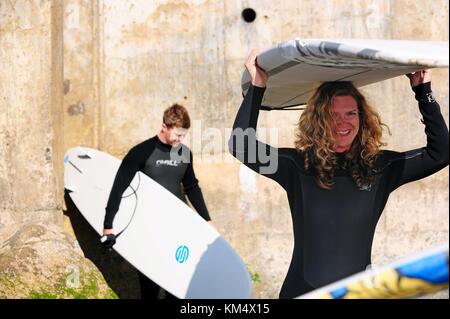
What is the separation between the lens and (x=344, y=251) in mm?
3471

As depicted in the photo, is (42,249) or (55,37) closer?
(42,249)

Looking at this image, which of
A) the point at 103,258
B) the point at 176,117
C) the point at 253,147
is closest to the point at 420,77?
the point at 253,147

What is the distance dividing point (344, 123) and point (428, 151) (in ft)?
1.16

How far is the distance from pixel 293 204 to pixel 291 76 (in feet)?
1.90

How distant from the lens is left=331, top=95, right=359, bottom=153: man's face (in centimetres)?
354

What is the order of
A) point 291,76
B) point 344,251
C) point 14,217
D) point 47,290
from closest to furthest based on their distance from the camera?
point 344,251 < point 291,76 < point 47,290 < point 14,217

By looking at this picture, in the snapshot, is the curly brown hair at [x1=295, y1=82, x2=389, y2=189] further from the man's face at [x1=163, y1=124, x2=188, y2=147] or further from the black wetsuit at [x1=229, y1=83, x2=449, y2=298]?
the man's face at [x1=163, y1=124, x2=188, y2=147]

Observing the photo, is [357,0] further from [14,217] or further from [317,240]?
[317,240]

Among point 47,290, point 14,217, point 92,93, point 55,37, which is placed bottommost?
point 47,290

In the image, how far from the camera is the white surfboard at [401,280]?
2477 millimetres

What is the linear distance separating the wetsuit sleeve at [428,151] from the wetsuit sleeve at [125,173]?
3.35 metres
